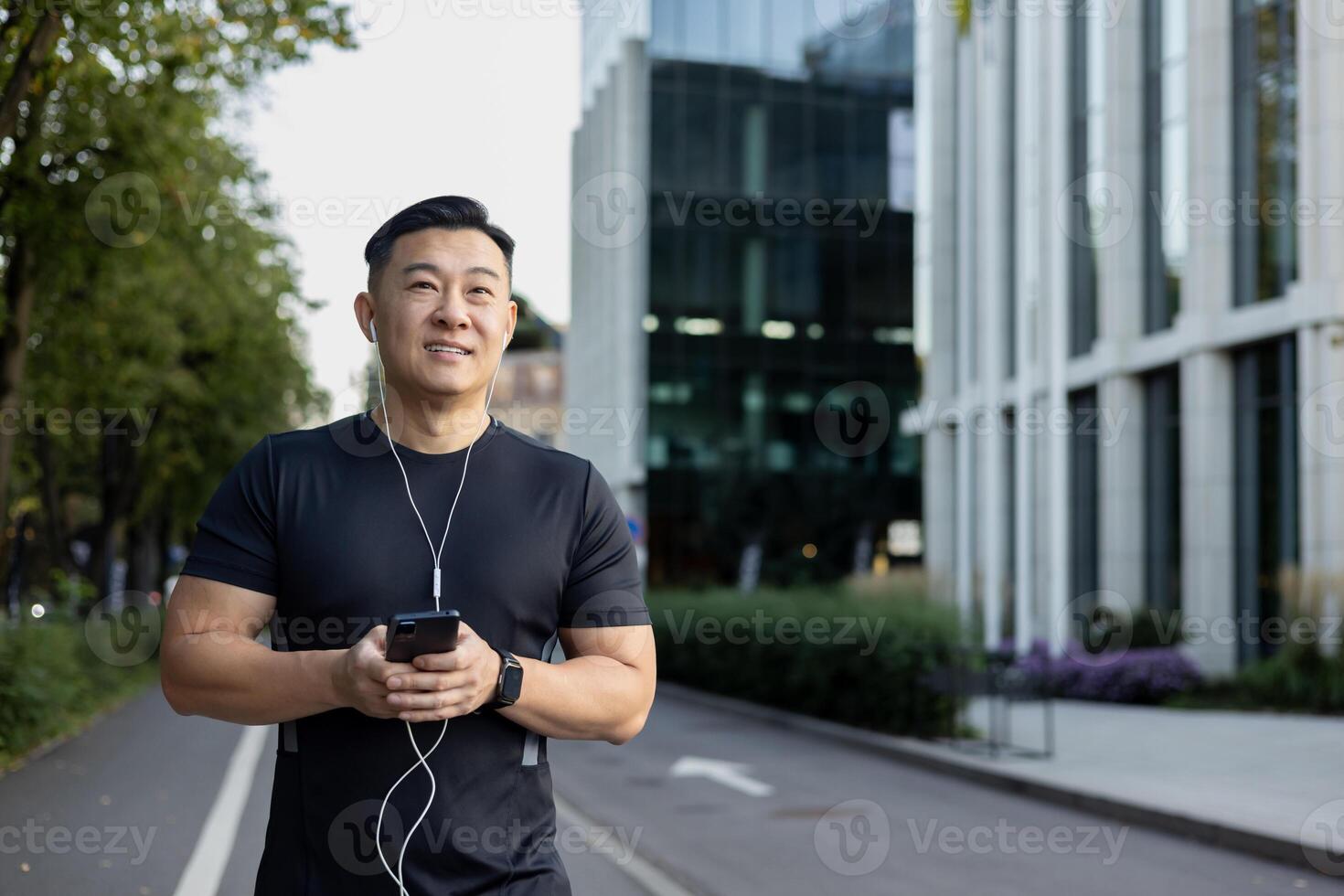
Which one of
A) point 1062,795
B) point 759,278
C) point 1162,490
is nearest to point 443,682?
point 1062,795

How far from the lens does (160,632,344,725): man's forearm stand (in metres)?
2.26

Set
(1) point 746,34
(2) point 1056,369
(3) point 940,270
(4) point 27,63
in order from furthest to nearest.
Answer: (1) point 746,34 < (3) point 940,270 < (2) point 1056,369 < (4) point 27,63

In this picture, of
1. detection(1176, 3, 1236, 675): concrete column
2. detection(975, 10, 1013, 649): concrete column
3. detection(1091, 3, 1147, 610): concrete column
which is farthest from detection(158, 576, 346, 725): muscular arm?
detection(1091, 3, 1147, 610): concrete column

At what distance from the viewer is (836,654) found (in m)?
18.1

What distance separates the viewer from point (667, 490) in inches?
1933

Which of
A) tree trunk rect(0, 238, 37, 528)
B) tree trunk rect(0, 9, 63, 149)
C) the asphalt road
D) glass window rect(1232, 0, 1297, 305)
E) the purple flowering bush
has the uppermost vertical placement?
glass window rect(1232, 0, 1297, 305)

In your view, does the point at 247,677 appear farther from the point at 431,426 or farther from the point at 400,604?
the point at 431,426

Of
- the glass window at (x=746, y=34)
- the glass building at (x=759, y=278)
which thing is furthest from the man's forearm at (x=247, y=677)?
the glass window at (x=746, y=34)

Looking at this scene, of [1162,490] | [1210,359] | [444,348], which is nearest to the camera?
[444,348]

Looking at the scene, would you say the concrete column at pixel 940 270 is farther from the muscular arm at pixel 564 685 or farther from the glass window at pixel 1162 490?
the muscular arm at pixel 564 685

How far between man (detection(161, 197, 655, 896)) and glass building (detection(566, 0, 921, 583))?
148ft

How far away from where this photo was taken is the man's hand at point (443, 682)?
2.12m

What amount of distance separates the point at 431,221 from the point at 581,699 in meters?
0.82

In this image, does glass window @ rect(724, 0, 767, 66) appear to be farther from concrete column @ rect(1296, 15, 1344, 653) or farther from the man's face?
the man's face
